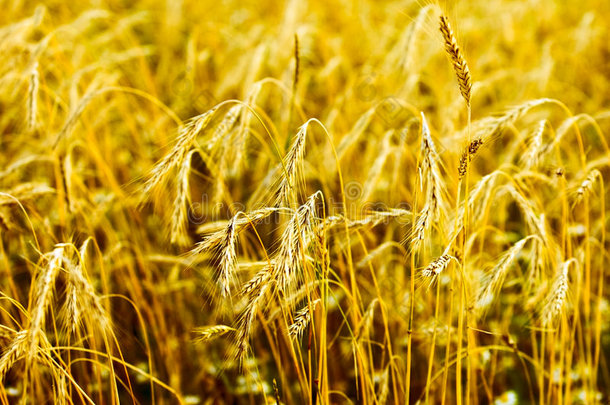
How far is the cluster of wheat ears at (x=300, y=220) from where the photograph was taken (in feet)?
4.55

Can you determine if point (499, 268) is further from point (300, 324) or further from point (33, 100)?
point (33, 100)

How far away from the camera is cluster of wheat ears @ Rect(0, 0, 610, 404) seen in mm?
1387

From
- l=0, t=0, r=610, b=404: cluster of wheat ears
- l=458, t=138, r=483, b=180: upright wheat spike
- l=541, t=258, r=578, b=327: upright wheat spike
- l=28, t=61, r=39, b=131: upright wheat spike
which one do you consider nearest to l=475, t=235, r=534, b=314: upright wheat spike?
l=0, t=0, r=610, b=404: cluster of wheat ears

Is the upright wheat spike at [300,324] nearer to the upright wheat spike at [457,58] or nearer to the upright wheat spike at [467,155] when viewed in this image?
the upright wheat spike at [467,155]

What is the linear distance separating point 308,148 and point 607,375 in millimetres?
1964

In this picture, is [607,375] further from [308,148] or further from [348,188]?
[308,148]

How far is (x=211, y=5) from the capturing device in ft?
16.3

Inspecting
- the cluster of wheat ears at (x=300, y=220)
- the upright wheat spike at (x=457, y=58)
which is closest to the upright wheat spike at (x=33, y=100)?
the cluster of wheat ears at (x=300, y=220)

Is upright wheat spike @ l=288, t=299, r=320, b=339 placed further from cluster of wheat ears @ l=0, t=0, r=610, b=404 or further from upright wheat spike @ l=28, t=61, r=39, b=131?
upright wheat spike @ l=28, t=61, r=39, b=131

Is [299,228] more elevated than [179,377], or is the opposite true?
[299,228]

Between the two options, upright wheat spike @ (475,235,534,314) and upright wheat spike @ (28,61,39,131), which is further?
upright wheat spike @ (28,61,39,131)

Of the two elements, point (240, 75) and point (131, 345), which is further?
point (240, 75)

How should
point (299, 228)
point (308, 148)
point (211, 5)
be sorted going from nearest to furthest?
point (299, 228) < point (308, 148) < point (211, 5)

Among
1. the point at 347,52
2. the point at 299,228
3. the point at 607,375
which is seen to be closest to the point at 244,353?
the point at 299,228
